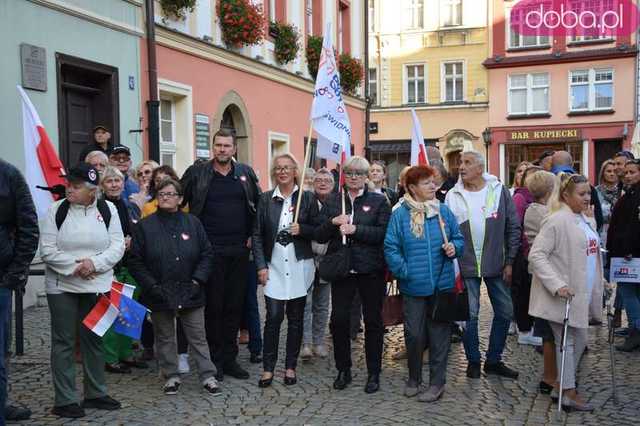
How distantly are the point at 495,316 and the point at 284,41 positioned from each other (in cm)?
1165

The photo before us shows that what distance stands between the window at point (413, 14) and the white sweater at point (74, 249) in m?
34.4

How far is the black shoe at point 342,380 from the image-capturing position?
239 inches

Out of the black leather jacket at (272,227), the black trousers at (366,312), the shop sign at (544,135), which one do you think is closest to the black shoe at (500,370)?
the black trousers at (366,312)

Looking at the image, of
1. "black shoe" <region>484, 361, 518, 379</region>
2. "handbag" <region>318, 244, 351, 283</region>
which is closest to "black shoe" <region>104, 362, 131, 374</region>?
"handbag" <region>318, 244, 351, 283</region>

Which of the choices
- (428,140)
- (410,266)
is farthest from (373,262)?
(428,140)

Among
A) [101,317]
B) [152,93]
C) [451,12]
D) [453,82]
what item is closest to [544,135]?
[453,82]

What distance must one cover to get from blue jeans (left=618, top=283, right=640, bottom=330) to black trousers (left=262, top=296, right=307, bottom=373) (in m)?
3.25

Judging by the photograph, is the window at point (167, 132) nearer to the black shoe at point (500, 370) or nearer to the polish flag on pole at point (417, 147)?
the polish flag on pole at point (417, 147)

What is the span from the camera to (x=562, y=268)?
555 cm

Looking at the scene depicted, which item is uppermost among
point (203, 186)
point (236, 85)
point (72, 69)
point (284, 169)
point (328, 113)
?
point (236, 85)

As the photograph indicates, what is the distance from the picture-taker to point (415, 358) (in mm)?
5980

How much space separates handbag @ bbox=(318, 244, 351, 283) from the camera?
5941 mm

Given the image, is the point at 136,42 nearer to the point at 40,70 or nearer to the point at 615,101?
the point at 40,70

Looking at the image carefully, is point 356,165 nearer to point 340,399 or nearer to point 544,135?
point 340,399
